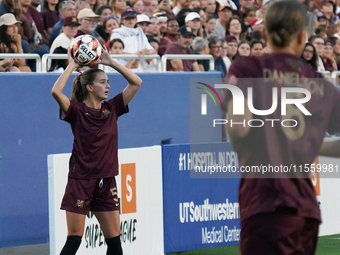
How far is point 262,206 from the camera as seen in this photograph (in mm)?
2980

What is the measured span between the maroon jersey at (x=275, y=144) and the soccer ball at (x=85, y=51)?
11.4 ft

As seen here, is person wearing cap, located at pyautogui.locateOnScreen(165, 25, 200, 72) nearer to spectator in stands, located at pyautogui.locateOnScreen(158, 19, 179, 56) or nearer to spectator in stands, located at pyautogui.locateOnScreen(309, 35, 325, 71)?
spectator in stands, located at pyautogui.locateOnScreen(158, 19, 179, 56)

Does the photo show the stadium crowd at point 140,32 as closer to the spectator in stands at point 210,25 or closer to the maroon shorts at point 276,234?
the spectator in stands at point 210,25

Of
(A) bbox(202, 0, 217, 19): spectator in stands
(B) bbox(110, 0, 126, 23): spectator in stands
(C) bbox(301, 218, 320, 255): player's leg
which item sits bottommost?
(C) bbox(301, 218, 320, 255): player's leg

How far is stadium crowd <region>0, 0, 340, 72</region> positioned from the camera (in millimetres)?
9797

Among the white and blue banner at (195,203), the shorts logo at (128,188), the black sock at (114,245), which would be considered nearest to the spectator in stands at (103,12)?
the white and blue banner at (195,203)

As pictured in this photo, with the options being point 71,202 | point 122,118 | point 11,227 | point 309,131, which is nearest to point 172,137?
point 122,118

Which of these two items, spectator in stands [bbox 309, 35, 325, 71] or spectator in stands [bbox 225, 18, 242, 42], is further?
spectator in stands [bbox 225, 18, 242, 42]

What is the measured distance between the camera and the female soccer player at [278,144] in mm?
2971

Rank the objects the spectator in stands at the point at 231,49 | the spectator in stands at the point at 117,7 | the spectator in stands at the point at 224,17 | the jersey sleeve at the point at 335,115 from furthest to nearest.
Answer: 1. the spectator in stands at the point at 224,17
2. the spectator in stands at the point at 117,7
3. the spectator in stands at the point at 231,49
4. the jersey sleeve at the point at 335,115

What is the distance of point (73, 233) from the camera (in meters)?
5.82

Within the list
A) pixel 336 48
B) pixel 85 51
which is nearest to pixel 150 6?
pixel 336 48

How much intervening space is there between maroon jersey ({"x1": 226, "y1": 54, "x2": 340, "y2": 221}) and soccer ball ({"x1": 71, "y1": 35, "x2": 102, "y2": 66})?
348 centimetres

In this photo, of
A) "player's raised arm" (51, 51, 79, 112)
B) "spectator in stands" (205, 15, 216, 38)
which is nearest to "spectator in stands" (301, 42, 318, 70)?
"spectator in stands" (205, 15, 216, 38)
